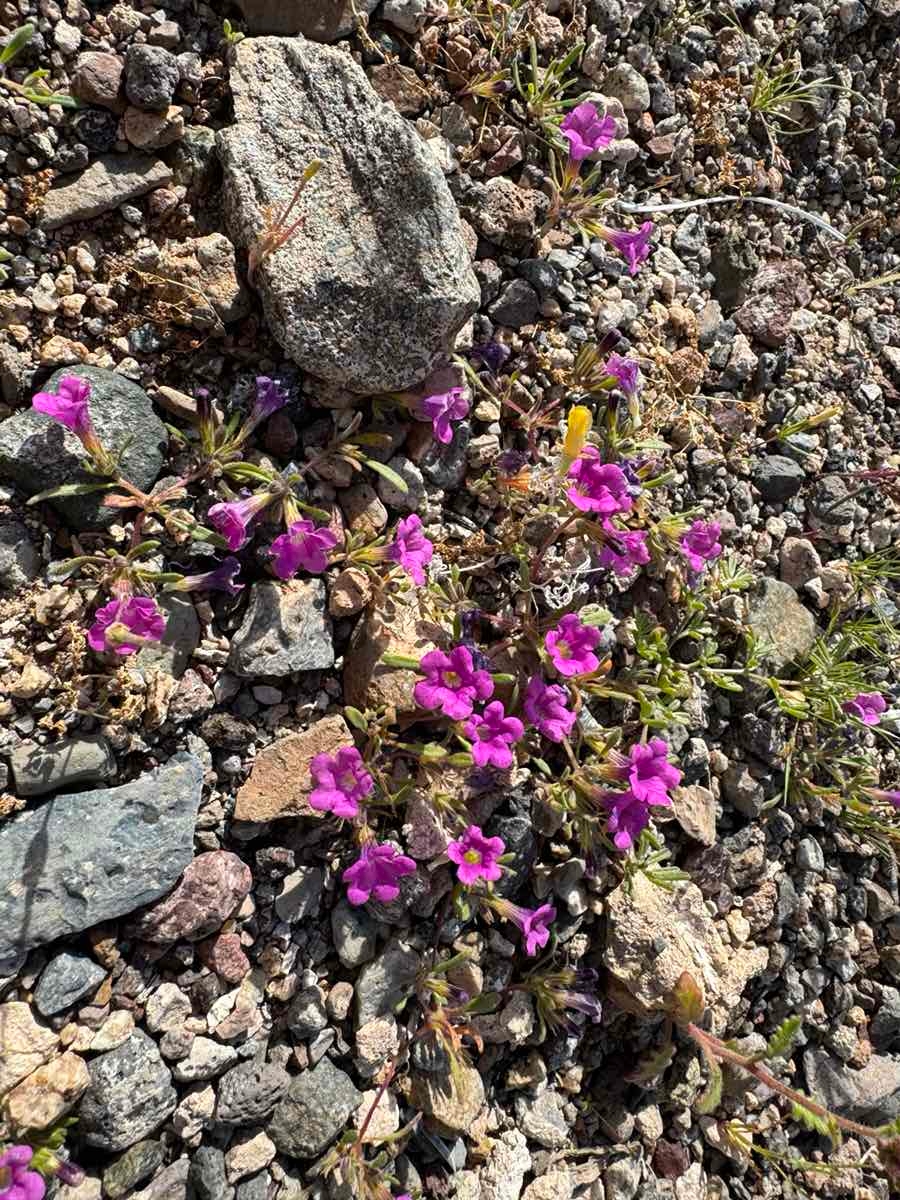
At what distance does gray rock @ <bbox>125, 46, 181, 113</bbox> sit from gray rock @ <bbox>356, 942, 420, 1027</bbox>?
3.52 meters

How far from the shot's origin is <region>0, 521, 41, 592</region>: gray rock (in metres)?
3.10

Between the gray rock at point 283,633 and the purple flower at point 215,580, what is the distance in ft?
0.41

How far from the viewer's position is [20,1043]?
2.88 metres

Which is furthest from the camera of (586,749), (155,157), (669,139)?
(669,139)

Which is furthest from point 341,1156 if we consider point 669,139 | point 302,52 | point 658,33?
point 658,33

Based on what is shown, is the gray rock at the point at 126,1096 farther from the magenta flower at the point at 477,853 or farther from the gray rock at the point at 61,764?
→ the magenta flower at the point at 477,853

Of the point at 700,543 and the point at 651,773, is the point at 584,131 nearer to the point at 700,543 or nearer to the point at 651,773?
the point at 700,543

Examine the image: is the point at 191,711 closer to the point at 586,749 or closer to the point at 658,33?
the point at 586,749

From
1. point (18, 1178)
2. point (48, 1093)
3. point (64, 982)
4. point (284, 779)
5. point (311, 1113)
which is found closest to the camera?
point (18, 1178)

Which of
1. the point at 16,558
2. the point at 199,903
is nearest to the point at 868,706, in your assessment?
the point at 199,903

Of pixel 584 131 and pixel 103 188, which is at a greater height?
pixel 584 131

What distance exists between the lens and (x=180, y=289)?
Result: 11.1 ft

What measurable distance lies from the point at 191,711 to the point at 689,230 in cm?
365

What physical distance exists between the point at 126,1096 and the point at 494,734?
185 cm
